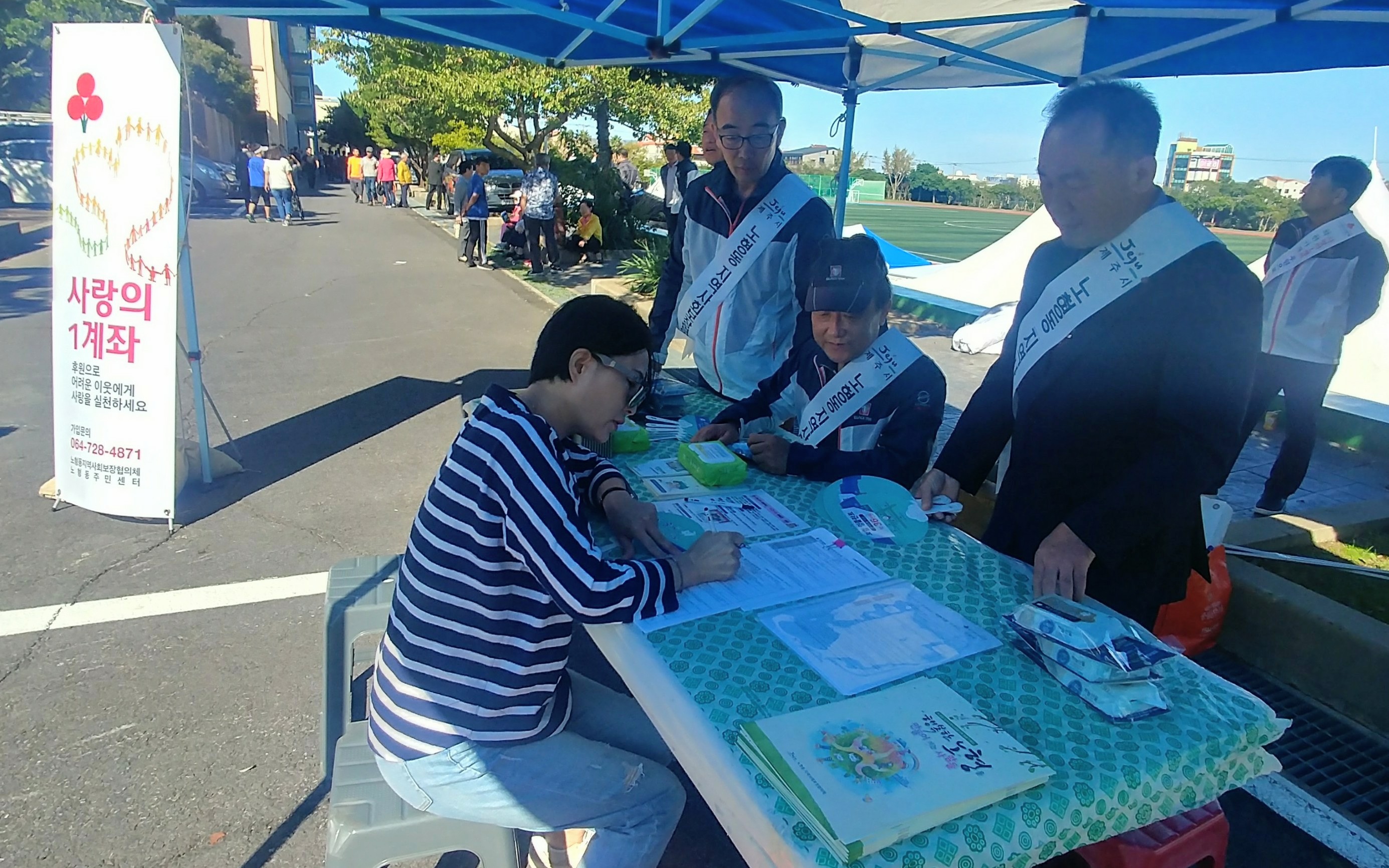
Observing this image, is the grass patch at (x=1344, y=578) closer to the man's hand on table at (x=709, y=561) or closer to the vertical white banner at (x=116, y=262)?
the man's hand on table at (x=709, y=561)

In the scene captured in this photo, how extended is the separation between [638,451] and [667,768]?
952mm

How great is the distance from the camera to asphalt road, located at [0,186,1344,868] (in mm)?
2408

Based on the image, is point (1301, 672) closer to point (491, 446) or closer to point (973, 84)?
point (491, 446)

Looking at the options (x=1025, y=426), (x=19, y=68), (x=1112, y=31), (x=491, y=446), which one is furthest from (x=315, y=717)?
(x=19, y=68)

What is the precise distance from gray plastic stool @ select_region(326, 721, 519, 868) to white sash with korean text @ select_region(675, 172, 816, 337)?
206 cm

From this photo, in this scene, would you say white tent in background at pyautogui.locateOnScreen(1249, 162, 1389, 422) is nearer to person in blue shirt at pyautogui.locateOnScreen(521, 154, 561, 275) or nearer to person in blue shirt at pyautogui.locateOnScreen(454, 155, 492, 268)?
person in blue shirt at pyautogui.locateOnScreen(521, 154, 561, 275)

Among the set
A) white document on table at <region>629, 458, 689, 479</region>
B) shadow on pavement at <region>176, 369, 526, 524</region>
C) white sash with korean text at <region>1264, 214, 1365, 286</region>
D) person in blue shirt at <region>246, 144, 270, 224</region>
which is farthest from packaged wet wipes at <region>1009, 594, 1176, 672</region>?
person in blue shirt at <region>246, 144, 270, 224</region>

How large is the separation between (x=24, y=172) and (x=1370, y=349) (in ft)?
84.2

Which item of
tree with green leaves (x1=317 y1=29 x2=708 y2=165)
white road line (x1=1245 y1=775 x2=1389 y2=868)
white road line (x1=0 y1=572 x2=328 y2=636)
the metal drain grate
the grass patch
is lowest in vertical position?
white road line (x1=0 y1=572 x2=328 y2=636)

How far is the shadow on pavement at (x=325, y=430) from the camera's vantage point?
15.5 feet

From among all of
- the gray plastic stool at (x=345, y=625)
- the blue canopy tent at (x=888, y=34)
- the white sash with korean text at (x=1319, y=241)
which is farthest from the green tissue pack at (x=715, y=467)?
the white sash with korean text at (x=1319, y=241)

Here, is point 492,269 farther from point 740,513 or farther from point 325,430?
point 740,513

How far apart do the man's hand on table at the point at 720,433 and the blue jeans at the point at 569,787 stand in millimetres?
968

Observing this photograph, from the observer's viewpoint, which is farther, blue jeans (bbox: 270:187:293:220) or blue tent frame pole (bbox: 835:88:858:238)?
blue jeans (bbox: 270:187:293:220)
